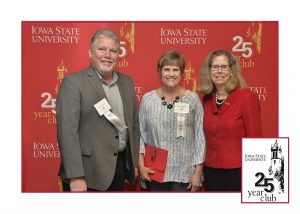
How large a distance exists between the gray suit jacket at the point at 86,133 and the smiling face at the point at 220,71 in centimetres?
66

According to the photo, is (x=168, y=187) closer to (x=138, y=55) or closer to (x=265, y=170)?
(x=265, y=170)

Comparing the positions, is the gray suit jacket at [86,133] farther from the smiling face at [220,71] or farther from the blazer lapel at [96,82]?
the smiling face at [220,71]

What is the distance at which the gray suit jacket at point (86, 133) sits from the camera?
2.56 m

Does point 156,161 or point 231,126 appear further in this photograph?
point 156,161

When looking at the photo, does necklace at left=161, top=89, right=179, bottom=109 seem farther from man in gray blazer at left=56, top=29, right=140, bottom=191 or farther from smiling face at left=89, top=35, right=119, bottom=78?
smiling face at left=89, top=35, right=119, bottom=78

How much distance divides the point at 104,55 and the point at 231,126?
1.02 meters

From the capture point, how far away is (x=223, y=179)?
2885 millimetres

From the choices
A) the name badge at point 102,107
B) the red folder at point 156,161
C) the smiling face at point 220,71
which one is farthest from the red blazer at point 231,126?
the name badge at point 102,107

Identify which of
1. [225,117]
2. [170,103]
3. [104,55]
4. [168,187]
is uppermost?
[104,55]

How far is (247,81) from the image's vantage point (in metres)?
3.12

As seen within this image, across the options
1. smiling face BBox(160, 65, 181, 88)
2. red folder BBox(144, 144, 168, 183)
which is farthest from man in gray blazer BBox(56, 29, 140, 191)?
smiling face BBox(160, 65, 181, 88)

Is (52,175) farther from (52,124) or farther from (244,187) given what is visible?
(244,187)

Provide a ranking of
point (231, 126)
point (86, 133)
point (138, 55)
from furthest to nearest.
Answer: point (138, 55)
point (231, 126)
point (86, 133)

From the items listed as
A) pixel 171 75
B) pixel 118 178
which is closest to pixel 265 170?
pixel 171 75
